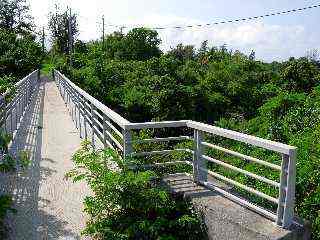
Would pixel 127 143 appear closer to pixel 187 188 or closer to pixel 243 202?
pixel 187 188

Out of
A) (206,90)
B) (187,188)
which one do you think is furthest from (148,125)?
(206,90)

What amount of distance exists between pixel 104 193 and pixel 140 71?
3261cm

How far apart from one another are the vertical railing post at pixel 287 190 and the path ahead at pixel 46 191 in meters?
2.40

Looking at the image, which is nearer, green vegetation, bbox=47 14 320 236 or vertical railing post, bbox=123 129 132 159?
vertical railing post, bbox=123 129 132 159

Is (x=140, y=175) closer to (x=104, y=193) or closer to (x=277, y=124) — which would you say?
(x=104, y=193)

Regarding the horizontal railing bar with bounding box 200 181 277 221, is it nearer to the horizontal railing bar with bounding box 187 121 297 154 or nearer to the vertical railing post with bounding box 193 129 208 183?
the vertical railing post with bounding box 193 129 208 183

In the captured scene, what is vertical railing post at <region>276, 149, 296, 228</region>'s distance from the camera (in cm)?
408

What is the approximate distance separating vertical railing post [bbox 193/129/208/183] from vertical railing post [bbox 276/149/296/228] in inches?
54.5

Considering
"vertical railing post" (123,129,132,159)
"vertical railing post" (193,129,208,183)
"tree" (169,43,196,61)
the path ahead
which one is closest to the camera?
the path ahead

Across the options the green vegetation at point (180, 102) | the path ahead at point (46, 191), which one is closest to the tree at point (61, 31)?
the green vegetation at point (180, 102)

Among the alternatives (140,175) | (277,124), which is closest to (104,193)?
(140,175)

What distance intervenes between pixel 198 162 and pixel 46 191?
8.09 feet

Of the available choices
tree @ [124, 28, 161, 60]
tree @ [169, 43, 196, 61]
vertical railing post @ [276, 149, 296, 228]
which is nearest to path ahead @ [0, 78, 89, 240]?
vertical railing post @ [276, 149, 296, 228]

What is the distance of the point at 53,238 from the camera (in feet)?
16.2
